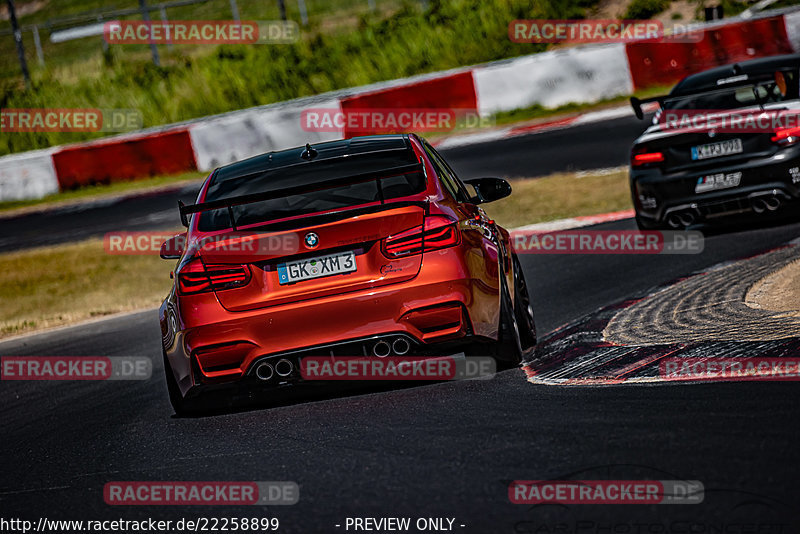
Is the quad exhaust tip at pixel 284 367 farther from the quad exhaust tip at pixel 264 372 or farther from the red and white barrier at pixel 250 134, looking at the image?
Result: the red and white barrier at pixel 250 134

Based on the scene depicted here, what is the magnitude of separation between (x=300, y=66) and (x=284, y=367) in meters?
22.9

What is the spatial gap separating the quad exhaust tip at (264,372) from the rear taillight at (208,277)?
0.42 meters

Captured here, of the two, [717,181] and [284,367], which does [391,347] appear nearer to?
[284,367]

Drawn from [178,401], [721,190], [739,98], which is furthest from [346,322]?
[739,98]

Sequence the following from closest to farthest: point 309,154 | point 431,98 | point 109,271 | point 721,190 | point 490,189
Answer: point 309,154, point 490,189, point 721,190, point 109,271, point 431,98

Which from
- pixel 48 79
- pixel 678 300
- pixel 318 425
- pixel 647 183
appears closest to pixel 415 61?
pixel 48 79

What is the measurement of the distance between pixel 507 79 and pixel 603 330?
51.7ft

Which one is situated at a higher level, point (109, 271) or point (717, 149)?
point (717, 149)

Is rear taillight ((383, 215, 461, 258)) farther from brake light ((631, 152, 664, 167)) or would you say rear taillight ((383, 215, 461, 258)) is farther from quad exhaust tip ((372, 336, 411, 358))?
brake light ((631, 152, 664, 167))

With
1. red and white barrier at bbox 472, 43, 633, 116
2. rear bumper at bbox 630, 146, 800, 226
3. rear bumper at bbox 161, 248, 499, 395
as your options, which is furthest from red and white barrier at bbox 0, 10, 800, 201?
rear bumper at bbox 161, 248, 499, 395

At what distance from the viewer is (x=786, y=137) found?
1009 centimetres

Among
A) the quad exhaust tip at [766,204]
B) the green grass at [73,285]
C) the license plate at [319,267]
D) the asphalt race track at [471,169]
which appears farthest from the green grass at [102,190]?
the license plate at [319,267]

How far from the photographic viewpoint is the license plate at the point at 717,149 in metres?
10.2

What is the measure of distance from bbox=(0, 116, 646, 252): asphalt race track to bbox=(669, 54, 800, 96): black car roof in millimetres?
5278
